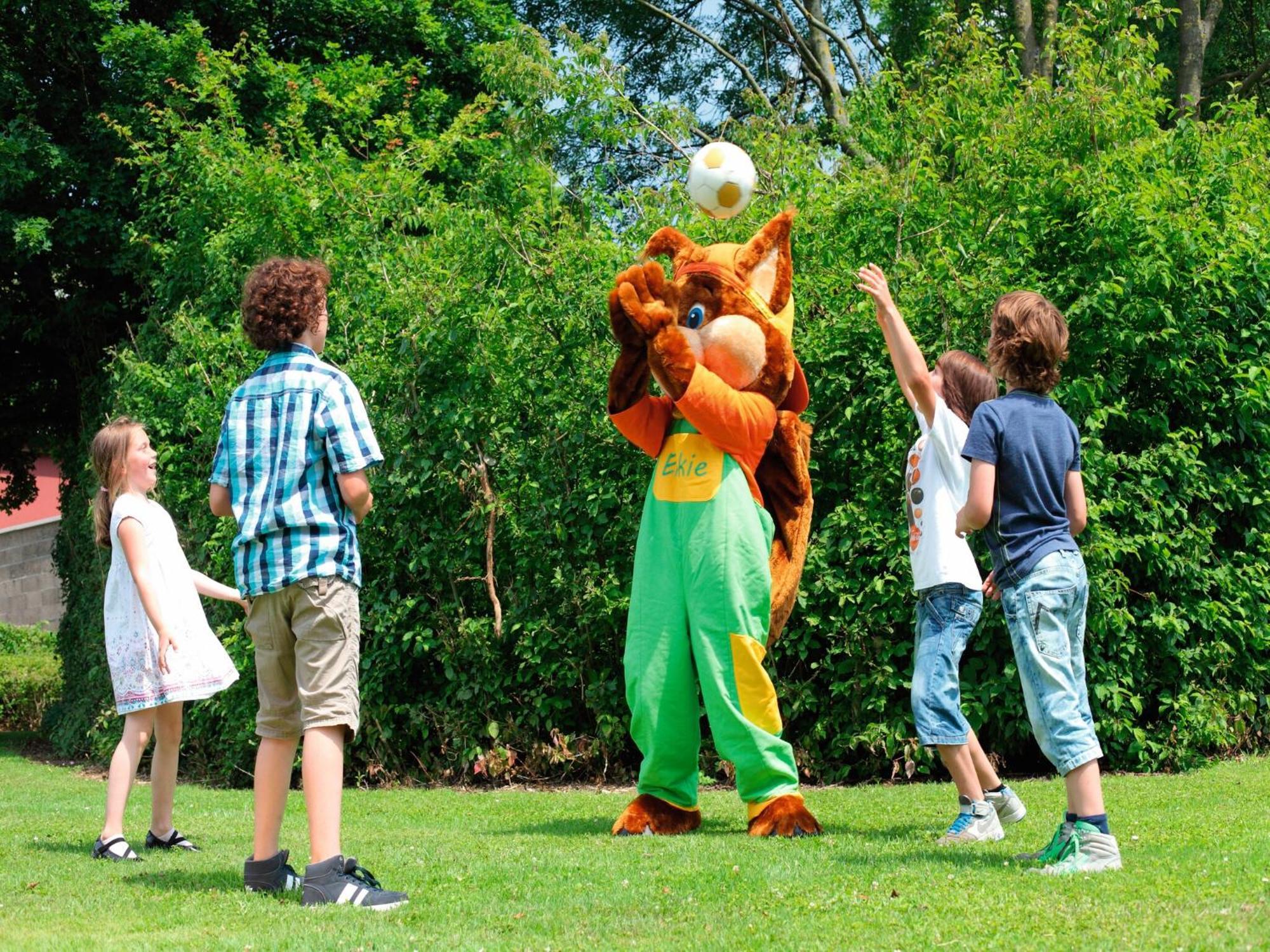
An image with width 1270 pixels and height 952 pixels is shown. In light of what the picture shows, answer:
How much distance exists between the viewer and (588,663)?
7.43 metres

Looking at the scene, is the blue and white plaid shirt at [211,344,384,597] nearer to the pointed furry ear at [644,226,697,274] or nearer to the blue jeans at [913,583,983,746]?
the pointed furry ear at [644,226,697,274]

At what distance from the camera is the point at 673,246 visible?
5.57m

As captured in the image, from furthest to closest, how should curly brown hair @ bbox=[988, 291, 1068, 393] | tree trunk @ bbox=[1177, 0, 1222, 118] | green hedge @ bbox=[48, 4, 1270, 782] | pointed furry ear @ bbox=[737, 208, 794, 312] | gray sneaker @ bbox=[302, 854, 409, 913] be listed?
tree trunk @ bbox=[1177, 0, 1222, 118] → green hedge @ bbox=[48, 4, 1270, 782] → pointed furry ear @ bbox=[737, 208, 794, 312] → curly brown hair @ bbox=[988, 291, 1068, 393] → gray sneaker @ bbox=[302, 854, 409, 913]

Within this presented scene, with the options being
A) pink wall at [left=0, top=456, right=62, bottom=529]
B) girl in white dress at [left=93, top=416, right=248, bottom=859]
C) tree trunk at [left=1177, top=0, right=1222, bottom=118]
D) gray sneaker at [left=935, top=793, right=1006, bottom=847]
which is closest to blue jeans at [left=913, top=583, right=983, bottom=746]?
gray sneaker at [left=935, top=793, right=1006, bottom=847]

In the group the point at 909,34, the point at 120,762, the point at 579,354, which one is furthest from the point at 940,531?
the point at 909,34

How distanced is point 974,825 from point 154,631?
10.9 feet

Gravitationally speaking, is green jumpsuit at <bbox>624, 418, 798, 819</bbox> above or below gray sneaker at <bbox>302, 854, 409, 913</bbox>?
above

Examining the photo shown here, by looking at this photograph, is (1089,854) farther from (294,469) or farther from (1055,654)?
(294,469)

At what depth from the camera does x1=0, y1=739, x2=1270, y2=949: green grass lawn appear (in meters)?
3.24

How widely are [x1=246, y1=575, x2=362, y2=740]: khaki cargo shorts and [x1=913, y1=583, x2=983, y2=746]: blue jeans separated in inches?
82.7

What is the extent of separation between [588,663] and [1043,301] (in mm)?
3976

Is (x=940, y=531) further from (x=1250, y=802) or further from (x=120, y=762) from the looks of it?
(x=120, y=762)

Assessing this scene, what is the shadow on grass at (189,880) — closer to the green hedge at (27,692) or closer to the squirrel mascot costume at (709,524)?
the squirrel mascot costume at (709,524)

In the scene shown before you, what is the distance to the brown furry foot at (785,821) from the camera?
4879 millimetres
